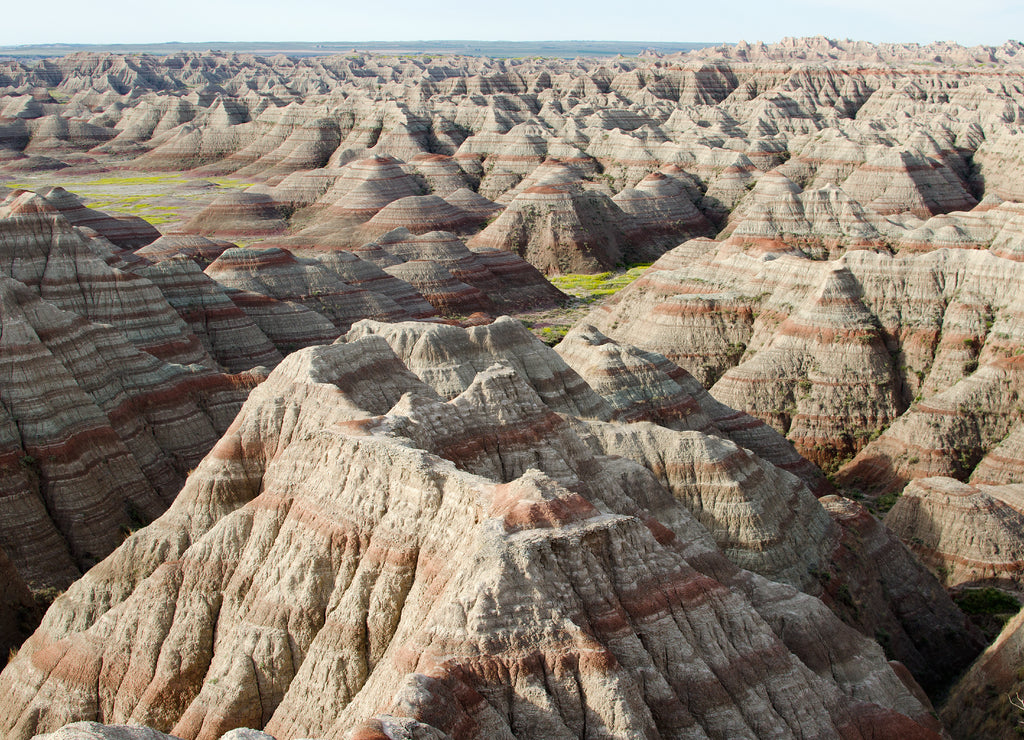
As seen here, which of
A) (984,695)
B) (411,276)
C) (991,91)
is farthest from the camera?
(991,91)

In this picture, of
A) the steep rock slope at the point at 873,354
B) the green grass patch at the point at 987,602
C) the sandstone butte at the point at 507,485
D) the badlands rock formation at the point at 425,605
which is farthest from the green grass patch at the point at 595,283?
the badlands rock formation at the point at 425,605

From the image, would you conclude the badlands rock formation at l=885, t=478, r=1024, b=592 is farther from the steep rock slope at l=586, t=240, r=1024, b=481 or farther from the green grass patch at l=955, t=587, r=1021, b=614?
the steep rock slope at l=586, t=240, r=1024, b=481

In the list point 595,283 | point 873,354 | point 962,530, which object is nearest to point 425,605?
point 962,530

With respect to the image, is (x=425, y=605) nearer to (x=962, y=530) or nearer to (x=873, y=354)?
(x=962, y=530)

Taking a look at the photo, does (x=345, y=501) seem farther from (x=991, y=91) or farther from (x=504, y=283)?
(x=991, y=91)

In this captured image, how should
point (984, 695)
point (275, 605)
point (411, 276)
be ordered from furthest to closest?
point (411, 276)
point (984, 695)
point (275, 605)

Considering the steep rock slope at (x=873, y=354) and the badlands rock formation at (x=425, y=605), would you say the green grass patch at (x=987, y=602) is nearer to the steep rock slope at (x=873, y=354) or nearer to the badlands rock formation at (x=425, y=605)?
the steep rock slope at (x=873, y=354)

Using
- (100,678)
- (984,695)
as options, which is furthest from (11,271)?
(984,695)
